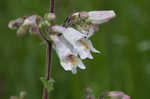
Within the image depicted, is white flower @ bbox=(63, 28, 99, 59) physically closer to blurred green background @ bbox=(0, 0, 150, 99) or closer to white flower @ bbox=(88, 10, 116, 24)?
white flower @ bbox=(88, 10, 116, 24)

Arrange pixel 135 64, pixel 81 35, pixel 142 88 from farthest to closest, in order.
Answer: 1. pixel 135 64
2. pixel 142 88
3. pixel 81 35

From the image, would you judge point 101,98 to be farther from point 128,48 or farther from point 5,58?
point 5,58

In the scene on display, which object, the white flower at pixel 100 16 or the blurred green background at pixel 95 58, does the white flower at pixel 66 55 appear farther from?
the blurred green background at pixel 95 58

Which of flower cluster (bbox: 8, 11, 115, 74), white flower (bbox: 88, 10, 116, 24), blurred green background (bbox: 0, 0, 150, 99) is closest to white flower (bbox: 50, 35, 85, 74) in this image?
flower cluster (bbox: 8, 11, 115, 74)

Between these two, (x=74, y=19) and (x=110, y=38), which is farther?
(x=110, y=38)

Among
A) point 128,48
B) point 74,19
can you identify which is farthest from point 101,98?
point 128,48

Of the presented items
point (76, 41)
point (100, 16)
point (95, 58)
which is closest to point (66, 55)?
point (76, 41)
